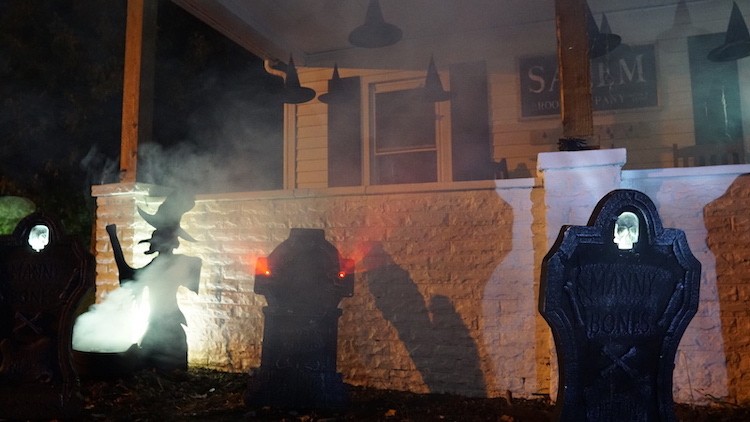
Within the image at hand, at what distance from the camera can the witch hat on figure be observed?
572cm

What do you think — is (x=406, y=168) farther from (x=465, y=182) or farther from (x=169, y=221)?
(x=169, y=221)

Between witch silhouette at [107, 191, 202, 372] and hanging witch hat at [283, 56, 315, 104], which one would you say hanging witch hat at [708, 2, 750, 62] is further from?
witch silhouette at [107, 191, 202, 372]

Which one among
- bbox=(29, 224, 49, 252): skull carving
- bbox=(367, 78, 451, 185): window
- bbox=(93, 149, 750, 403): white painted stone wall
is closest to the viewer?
bbox=(29, 224, 49, 252): skull carving

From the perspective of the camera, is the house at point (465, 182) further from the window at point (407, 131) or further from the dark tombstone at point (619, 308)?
the dark tombstone at point (619, 308)

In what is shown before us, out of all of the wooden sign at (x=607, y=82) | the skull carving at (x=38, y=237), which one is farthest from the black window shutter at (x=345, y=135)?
the skull carving at (x=38, y=237)

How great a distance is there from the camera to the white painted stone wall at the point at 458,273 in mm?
4566

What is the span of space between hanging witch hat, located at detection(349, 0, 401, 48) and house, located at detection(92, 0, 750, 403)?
3.22ft

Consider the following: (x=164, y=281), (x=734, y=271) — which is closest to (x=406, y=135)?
(x=164, y=281)

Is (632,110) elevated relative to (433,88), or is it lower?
lower

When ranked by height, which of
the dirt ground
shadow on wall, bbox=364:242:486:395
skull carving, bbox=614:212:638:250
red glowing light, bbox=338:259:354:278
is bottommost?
the dirt ground

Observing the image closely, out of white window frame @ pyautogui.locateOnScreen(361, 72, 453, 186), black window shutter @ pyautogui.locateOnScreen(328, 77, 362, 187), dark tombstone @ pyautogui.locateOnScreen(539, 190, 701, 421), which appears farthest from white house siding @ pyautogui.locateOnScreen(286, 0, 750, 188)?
dark tombstone @ pyautogui.locateOnScreen(539, 190, 701, 421)

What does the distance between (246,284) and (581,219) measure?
3574 millimetres

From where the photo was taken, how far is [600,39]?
6.21m

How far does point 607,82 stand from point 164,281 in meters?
6.12
